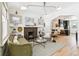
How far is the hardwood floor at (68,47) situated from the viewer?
331 centimetres

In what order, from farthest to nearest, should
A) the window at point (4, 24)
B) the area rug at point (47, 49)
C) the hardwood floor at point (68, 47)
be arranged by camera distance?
the area rug at point (47, 49) < the hardwood floor at point (68, 47) < the window at point (4, 24)

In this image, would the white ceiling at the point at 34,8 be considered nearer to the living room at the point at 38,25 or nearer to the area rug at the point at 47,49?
the living room at the point at 38,25

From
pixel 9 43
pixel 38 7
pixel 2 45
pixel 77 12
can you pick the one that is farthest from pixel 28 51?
pixel 77 12

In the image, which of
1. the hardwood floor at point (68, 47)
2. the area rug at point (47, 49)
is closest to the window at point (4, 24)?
the area rug at point (47, 49)

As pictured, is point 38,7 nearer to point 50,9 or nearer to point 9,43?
point 50,9

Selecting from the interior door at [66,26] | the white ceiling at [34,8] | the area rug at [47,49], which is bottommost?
the area rug at [47,49]

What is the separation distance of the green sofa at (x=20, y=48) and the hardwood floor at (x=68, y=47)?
574mm

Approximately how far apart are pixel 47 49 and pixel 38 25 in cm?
76

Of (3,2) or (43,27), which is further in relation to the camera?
(43,27)

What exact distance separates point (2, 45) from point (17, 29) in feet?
1.69

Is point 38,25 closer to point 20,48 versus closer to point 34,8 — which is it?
point 34,8

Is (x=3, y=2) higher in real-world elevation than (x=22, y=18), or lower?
higher

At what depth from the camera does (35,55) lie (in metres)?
3.29

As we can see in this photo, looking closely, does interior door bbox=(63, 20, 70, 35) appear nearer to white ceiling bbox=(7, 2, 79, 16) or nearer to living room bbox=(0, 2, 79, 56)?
living room bbox=(0, 2, 79, 56)
